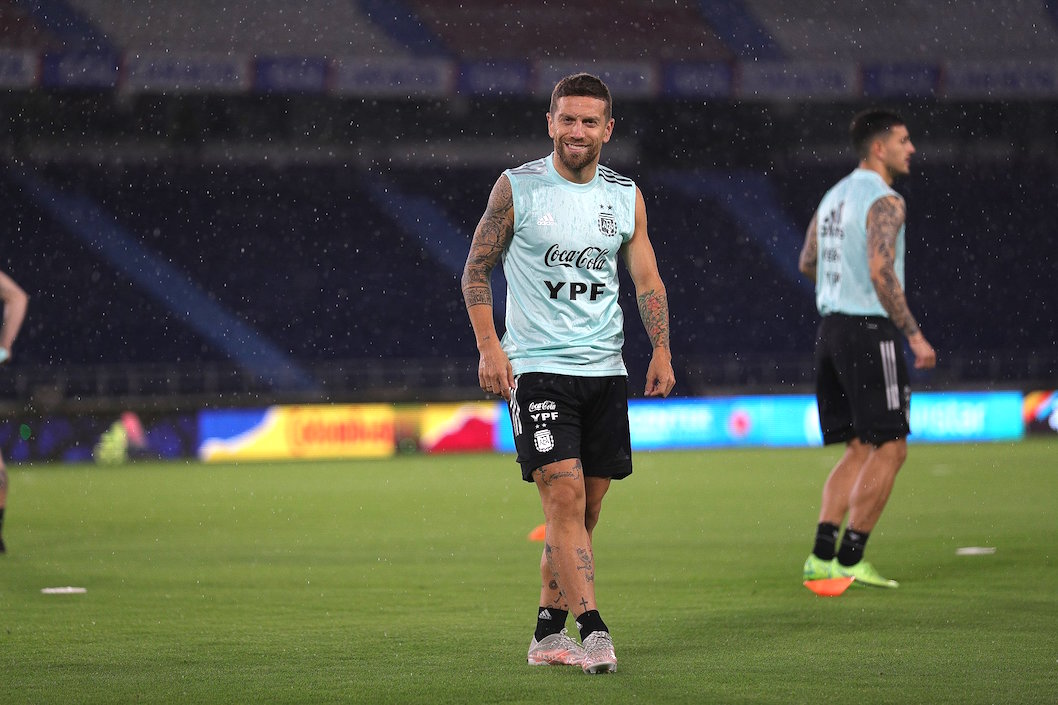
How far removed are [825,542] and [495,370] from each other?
2846mm

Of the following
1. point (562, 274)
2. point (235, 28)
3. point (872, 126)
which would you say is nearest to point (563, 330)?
point (562, 274)

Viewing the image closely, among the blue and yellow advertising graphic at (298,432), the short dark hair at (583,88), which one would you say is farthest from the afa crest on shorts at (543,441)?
the blue and yellow advertising graphic at (298,432)

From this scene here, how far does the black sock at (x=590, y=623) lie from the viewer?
480 centimetres

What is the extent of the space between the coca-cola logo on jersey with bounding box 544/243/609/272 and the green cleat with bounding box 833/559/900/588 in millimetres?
2599

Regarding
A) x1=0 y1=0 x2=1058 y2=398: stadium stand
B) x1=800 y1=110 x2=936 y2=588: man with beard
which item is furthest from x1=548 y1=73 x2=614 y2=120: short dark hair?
x1=0 y1=0 x2=1058 y2=398: stadium stand

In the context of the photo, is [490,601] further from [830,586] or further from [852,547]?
[852,547]

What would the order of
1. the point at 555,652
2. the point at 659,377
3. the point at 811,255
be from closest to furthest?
the point at 555,652 → the point at 659,377 → the point at 811,255

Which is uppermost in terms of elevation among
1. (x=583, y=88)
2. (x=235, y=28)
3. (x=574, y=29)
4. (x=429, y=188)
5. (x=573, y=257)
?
(x=235, y=28)

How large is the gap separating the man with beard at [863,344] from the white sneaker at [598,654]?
2472mm

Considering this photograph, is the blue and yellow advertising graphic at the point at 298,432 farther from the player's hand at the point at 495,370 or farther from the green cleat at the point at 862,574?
the player's hand at the point at 495,370

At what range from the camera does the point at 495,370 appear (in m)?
4.87

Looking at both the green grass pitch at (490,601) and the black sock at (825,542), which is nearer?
the green grass pitch at (490,601)

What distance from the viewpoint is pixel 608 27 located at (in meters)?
32.1

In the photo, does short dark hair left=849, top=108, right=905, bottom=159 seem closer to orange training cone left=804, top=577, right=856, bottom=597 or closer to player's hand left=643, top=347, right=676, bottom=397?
orange training cone left=804, top=577, right=856, bottom=597
